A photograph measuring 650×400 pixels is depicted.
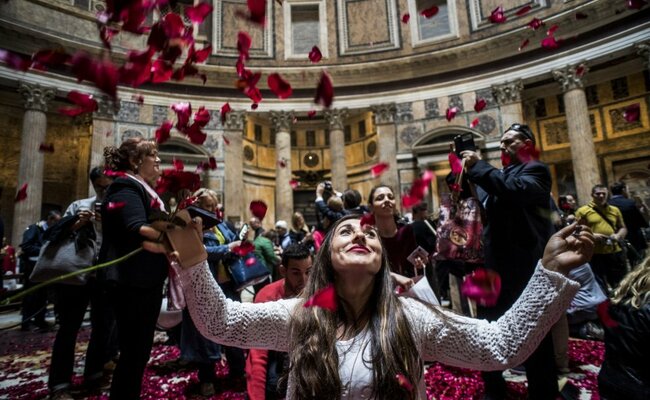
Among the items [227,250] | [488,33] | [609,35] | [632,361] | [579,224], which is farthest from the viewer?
[488,33]

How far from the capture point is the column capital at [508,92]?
15336 mm

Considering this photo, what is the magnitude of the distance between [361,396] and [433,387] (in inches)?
92.9

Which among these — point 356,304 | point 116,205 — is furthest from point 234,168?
point 356,304

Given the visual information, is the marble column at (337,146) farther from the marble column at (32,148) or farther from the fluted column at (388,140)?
the marble column at (32,148)

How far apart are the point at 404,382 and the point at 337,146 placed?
16454 millimetres

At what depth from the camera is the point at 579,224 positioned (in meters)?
1.37

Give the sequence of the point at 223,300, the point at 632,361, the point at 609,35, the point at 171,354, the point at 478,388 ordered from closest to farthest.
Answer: the point at 223,300 → the point at 632,361 → the point at 478,388 → the point at 171,354 → the point at 609,35

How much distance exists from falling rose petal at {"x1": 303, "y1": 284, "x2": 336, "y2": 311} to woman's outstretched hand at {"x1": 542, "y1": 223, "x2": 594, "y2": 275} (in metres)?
0.87

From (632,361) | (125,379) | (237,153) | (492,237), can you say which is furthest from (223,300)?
(237,153)

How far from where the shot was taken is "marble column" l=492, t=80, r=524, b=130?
601 inches

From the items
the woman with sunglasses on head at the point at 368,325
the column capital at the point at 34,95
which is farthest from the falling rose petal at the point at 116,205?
the column capital at the point at 34,95

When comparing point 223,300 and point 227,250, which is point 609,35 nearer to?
point 227,250

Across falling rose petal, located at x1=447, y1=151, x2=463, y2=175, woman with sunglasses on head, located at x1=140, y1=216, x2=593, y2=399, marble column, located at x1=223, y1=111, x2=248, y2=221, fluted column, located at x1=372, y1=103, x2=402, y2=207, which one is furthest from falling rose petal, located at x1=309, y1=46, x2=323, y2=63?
fluted column, located at x1=372, y1=103, x2=402, y2=207

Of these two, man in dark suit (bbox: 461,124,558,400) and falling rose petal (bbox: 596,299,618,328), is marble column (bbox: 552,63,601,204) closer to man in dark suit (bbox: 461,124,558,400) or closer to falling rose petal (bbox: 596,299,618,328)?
man in dark suit (bbox: 461,124,558,400)
